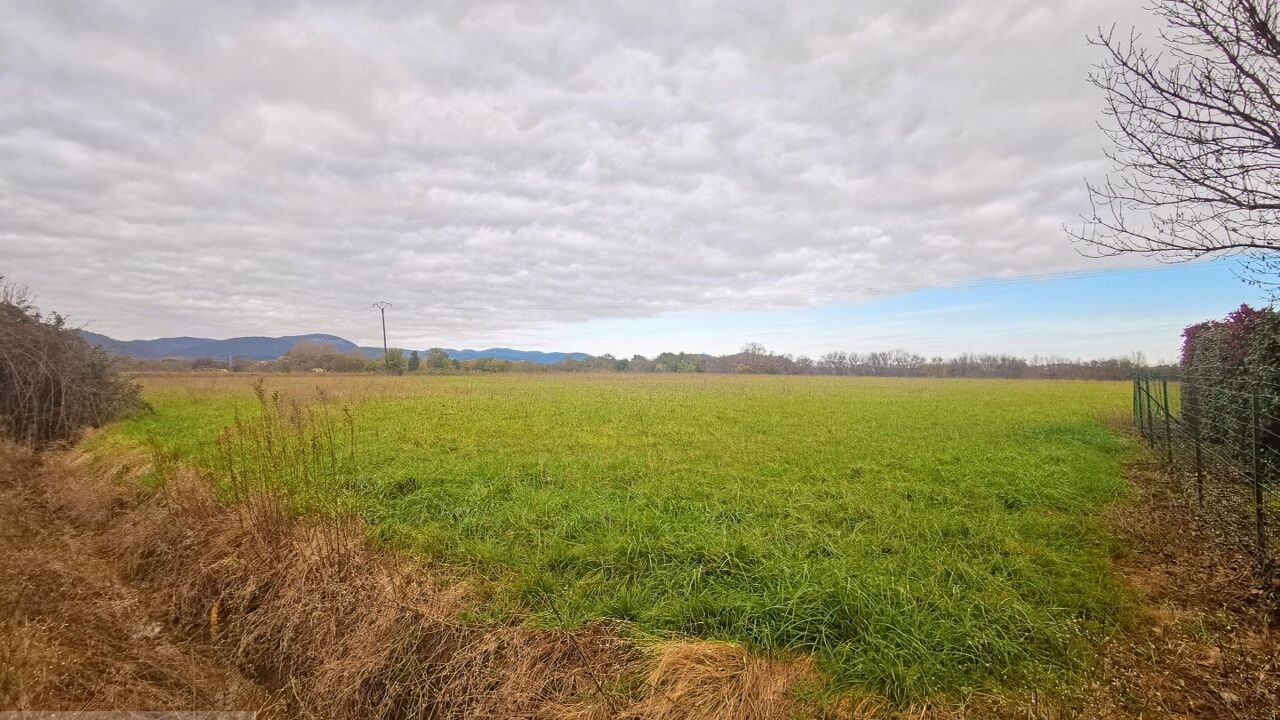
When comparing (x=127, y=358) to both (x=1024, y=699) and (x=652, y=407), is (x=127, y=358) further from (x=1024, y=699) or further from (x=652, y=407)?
(x=1024, y=699)

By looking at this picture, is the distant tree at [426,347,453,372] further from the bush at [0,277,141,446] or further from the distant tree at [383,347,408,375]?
the bush at [0,277,141,446]

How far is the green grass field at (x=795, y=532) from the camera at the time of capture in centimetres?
393

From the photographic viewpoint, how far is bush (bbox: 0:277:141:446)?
39.0 ft

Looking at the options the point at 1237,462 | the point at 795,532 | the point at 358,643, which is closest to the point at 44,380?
the point at 358,643

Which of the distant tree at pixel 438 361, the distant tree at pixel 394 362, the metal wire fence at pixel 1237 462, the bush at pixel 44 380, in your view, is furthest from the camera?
the distant tree at pixel 438 361

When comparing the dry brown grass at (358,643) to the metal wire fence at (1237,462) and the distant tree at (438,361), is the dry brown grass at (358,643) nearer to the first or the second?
the metal wire fence at (1237,462)

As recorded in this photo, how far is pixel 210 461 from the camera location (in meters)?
9.52

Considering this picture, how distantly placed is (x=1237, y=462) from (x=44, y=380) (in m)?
22.2

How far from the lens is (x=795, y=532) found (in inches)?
235

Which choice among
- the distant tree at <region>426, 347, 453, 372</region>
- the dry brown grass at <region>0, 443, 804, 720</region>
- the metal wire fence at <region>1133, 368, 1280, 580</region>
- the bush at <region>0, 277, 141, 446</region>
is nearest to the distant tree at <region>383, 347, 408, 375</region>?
the distant tree at <region>426, 347, 453, 372</region>

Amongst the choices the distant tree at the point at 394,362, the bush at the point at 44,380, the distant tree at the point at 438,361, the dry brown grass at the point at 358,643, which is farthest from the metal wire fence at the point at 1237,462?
the distant tree at the point at 438,361

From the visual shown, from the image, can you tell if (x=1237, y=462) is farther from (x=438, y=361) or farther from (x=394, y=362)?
(x=438, y=361)

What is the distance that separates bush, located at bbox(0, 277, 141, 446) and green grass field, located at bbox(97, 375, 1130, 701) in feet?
3.75

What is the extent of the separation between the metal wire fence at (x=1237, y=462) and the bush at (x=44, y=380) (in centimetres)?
1969
